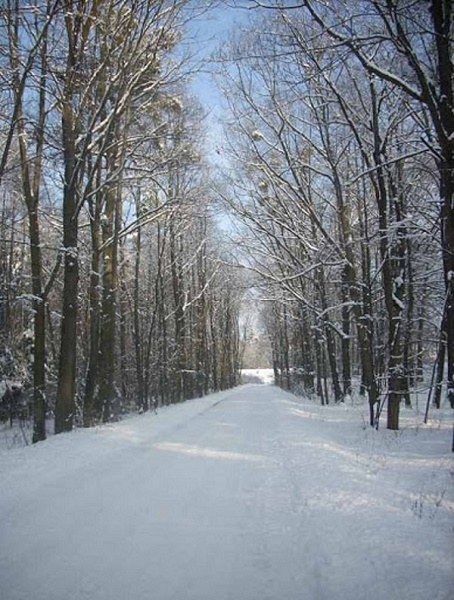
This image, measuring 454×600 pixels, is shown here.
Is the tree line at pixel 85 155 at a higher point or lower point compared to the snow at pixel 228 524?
higher

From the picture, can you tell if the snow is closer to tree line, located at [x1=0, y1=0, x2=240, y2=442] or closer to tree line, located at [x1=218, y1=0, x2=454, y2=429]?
tree line, located at [x1=218, y1=0, x2=454, y2=429]

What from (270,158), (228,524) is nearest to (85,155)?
(270,158)

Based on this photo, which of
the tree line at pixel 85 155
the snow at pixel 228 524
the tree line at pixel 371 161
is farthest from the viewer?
the tree line at pixel 85 155

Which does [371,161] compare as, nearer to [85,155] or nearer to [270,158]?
[270,158]

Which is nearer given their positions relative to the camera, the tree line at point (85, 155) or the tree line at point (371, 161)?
the tree line at point (371, 161)

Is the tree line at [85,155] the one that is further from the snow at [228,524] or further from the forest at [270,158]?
the snow at [228,524]

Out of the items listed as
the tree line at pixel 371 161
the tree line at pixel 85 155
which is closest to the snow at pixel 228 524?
the tree line at pixel 371 161

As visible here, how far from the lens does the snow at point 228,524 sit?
9.90 feet

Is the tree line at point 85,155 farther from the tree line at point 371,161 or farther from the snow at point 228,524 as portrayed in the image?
the snow at point 228,524

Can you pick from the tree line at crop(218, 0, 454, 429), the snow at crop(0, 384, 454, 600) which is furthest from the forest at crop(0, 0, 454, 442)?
the snow at crop(0, 384, 454, 600)

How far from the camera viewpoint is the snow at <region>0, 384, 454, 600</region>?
302 cm

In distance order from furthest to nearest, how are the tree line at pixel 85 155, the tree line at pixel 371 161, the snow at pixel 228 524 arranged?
1. the tree line at pixel 85 155
2. the tree line at pixel 371 161
3. the snow at pixel 228 524

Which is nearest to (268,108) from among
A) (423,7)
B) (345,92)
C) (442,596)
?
(345,92)

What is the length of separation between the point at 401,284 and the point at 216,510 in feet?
24.9
